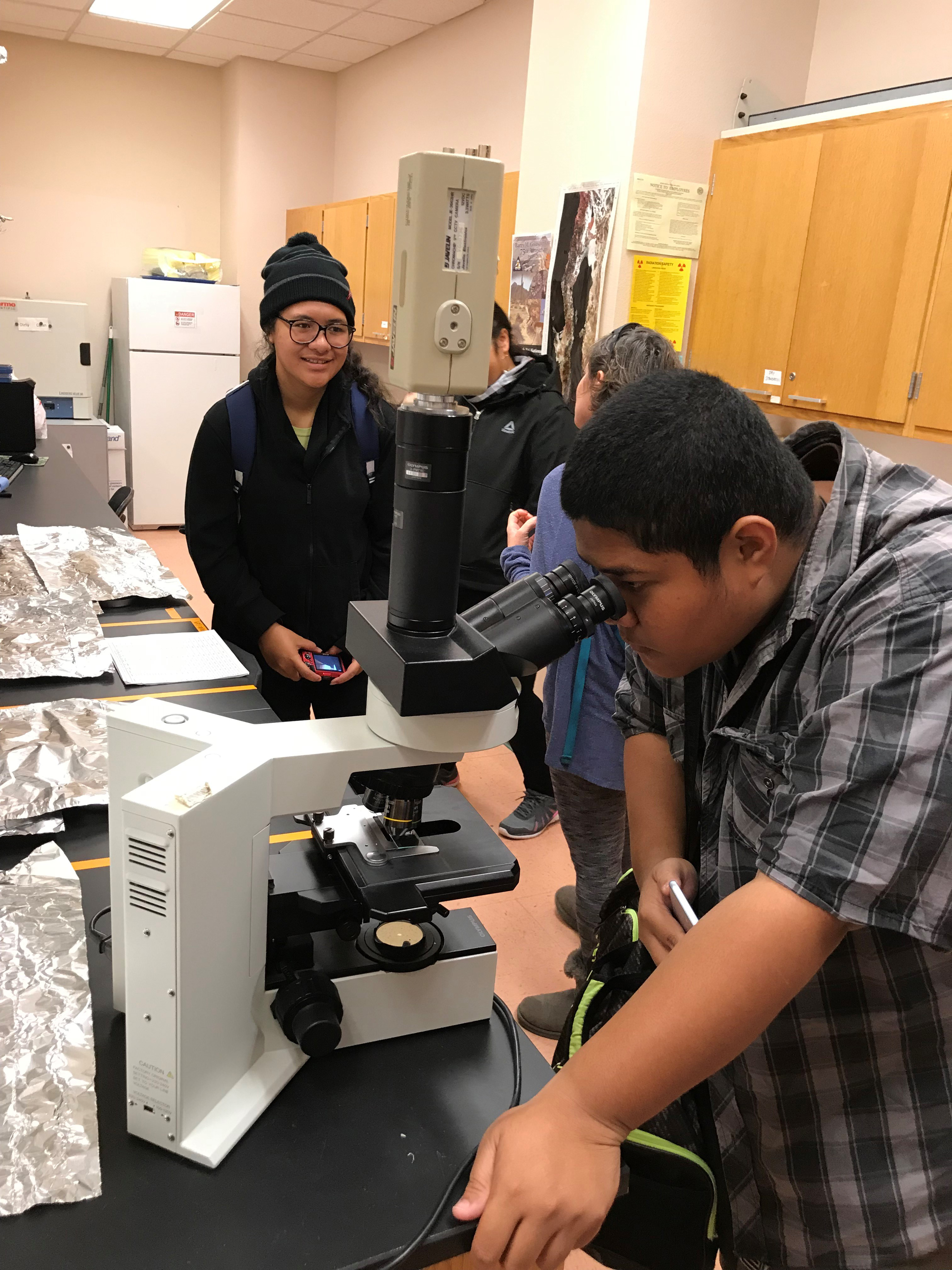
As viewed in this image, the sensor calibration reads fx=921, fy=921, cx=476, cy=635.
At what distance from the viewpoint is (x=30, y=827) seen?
45.8 inches

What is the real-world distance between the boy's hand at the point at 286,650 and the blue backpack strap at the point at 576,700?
54 cm

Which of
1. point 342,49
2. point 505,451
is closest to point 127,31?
point 342,49

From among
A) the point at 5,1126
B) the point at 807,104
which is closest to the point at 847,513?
the point at 5,1126

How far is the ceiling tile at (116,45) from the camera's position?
5.49 metres

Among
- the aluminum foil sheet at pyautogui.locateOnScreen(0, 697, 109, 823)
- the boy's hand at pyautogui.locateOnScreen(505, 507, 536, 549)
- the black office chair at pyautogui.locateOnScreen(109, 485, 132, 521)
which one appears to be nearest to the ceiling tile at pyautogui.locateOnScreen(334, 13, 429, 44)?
the black office chair at pyautogui.locateOnScreen(109, 485, 132, 521)

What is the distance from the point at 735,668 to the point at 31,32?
6497 millimetres

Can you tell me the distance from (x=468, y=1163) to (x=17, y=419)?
372cm

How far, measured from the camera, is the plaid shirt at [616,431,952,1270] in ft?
2.01

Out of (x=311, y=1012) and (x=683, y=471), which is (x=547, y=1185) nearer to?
(x=311, y=1012)

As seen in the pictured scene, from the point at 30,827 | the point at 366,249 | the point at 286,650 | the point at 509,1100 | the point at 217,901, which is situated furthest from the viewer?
the point at 366,249

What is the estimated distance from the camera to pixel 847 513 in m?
0.75

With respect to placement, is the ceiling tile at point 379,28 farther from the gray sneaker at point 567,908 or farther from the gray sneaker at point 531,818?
the gray sneaker at point 567,908

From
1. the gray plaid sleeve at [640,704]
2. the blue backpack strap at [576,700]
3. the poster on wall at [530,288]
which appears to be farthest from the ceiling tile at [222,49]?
the gray plaid sleeve at [640,704]

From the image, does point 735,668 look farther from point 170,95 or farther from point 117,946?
point 170,95
